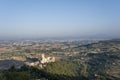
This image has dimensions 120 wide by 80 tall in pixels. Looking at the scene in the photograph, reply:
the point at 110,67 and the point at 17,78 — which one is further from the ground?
the point at 17,78

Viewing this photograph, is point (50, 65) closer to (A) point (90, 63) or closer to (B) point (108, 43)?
(A) point (90, 63)

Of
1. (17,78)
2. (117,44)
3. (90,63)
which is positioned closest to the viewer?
(17,78)

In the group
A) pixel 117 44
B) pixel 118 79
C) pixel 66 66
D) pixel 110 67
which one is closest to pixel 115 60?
pixel 110 67

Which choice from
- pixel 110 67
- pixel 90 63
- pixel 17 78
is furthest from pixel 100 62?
pixel 17 78

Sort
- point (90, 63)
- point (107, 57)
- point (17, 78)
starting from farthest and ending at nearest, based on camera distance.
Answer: point (107, 57)
point (90, 63)
point (17, 78)

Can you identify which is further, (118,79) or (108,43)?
(108,43)

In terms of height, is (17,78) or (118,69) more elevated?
(17,78)

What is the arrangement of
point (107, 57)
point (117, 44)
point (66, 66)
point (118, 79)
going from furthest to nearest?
point (117, 44)
point (107, 57)
point (66, 66)
point (118, 79)

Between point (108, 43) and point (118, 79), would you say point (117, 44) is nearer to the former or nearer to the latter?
point (108, 43)

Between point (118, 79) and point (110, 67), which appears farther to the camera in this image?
point (110, 67)
